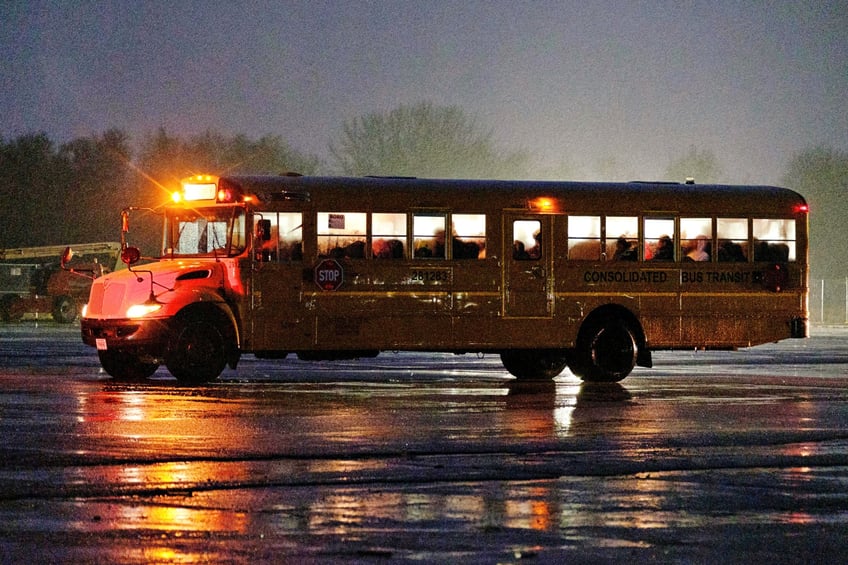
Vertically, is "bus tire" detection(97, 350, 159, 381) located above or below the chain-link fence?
below

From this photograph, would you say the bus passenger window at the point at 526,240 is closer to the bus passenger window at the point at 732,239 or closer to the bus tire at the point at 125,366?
the bus passenger window at the point at 732,239

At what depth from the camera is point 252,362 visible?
29.7 meters

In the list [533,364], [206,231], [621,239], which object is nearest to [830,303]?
[533,364]

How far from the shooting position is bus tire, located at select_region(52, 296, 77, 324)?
182 feet

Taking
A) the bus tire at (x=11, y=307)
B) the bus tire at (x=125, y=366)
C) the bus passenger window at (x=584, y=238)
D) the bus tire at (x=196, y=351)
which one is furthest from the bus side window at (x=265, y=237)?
the bus tire at (x=11, y=307)

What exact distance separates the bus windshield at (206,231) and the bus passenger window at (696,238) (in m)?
6.51

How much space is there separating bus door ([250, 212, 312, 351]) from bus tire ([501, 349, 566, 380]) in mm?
3652

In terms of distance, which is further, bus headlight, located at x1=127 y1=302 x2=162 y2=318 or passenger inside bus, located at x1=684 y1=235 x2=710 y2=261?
passenger inside bus, located at x1=684 y1=235 x2=710 y2=261

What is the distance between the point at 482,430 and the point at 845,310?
6388 centimetres

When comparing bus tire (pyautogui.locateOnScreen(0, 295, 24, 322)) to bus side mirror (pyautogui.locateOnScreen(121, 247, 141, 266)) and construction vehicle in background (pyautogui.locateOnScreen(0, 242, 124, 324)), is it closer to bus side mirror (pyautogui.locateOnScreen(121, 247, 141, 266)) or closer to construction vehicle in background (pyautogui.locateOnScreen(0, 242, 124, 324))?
construction vehicle in background (pyautogui.locateOnScreen(0, 242, 124, 324))

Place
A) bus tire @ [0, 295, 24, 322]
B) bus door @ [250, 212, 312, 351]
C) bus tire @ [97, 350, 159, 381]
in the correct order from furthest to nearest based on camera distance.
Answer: bus tire @ [0, 295, 24, 322] < bus tire @ [97, 350, 159, 381] < bus door @ [250, 212, 312, 351]

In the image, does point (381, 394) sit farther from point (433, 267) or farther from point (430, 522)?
point (430, 522)

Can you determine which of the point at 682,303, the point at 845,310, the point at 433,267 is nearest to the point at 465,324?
the point at 433,267

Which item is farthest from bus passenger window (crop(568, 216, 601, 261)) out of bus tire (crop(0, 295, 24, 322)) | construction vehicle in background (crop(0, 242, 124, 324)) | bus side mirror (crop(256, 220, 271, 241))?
bus tire (crop(0, 295, 24, 322))
